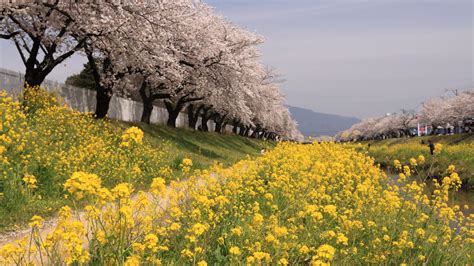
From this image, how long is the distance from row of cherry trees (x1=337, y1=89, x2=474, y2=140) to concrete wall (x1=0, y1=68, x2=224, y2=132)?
51.5 ft

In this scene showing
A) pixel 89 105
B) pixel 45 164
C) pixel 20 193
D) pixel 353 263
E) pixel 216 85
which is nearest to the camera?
pixel 353 263

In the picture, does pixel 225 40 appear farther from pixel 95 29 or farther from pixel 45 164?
pixel 45 164

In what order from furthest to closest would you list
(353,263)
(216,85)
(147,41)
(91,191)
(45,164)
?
1. (216,85)
2. (147,41)
3. (45,164)
4. (353,263)
5. (91,191)

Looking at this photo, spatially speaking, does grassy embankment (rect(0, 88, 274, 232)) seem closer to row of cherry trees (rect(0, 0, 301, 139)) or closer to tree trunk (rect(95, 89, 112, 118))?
row of cherry trees (rect(0, 0, 301, 139))

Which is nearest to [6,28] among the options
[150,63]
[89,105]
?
[150,63]

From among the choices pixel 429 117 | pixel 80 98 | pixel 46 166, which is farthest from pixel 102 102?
pixel 429 117

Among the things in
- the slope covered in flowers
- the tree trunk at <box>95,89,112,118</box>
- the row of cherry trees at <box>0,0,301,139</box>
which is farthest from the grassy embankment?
the tree trunk at <box>95,89,112,118</box>

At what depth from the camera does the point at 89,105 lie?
30750 millimetres

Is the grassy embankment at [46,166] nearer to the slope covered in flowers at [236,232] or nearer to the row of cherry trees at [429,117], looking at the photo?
the slope covered in flowers at [236,232]

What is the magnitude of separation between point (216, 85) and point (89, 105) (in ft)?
27.8

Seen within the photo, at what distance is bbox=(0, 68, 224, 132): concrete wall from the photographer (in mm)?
22062

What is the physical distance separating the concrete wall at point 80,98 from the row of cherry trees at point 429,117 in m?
15.7

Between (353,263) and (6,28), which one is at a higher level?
(6,28)

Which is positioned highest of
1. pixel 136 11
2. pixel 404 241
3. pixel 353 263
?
pixel 136 11
